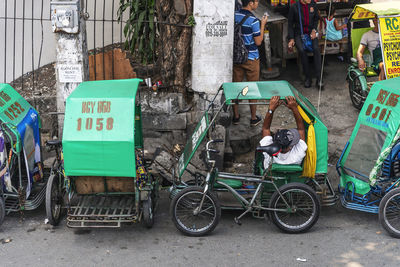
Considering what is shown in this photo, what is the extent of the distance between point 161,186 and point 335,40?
4.87 metres

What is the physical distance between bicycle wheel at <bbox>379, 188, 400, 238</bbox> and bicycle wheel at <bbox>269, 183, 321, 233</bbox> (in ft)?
2.31

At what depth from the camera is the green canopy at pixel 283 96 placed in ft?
20.9

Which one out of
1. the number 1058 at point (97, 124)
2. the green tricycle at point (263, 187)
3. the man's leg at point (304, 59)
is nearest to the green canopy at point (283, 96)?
the green tricycle at point (263, 187)

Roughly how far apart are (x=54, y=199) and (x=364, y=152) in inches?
151

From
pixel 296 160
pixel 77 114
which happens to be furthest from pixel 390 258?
pixel 77 114

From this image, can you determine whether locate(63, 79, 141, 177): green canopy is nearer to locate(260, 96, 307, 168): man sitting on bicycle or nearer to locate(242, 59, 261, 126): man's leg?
locate(260, 96, 307, 168): man sitting on bicycle

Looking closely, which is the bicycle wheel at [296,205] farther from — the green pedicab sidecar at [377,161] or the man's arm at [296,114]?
the man's arm at [296,114]

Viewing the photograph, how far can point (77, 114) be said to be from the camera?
20.1 ft

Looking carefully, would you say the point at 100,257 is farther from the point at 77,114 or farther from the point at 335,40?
the point at 335,40

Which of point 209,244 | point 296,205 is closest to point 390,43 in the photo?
point 296,205

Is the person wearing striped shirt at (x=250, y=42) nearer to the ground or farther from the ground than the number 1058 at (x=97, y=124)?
farther from the ground

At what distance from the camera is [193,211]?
630 cm

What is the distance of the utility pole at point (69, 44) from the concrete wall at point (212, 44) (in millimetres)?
1652

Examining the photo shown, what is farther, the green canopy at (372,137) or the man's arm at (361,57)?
the man's arm at (361,57)
